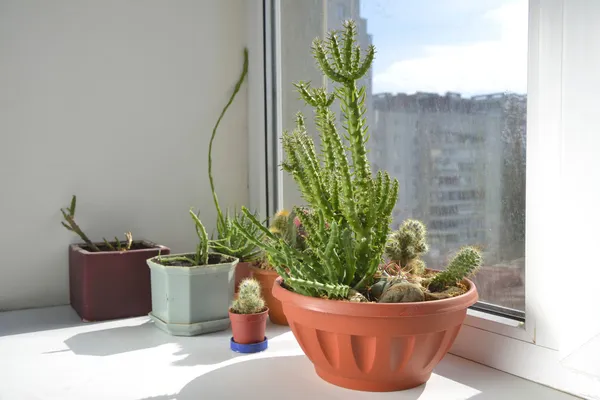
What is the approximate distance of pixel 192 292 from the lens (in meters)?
0.97

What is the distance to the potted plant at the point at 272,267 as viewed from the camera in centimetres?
98

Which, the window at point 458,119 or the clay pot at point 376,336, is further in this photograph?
the window at point 458,119

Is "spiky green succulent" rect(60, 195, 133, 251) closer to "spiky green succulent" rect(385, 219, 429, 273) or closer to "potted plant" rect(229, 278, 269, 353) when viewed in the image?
"potted plant" rect(229, 278, 269, 353)

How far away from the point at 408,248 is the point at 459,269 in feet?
0.29

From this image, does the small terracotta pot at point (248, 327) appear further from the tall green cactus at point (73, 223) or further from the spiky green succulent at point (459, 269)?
the tall green cactus at point (73, 223)

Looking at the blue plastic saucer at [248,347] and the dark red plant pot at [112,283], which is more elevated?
the dark red plant pot at [112,283]

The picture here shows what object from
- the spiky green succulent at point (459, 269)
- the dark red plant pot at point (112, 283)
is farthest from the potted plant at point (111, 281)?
the spiky green succulent at point (459, 269)

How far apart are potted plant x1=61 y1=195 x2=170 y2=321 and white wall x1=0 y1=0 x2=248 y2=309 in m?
0.11

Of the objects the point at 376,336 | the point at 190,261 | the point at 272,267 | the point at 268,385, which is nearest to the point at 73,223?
the point at 190,261

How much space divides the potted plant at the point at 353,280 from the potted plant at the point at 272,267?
0.18m

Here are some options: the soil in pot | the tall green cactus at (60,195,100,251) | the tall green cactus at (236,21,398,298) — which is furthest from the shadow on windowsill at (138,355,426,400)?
the tall green cactus at (60,195,100,251)

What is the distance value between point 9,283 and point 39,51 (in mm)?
487

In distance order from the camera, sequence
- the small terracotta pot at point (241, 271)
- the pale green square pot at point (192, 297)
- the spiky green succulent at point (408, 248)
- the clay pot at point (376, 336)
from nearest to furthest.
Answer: the clay pot at point (376, 336) < the spiky green succulent at point (408, 248) < the pale green square pot at point (192, 297) < the small terracotta pot at point (241, 271)

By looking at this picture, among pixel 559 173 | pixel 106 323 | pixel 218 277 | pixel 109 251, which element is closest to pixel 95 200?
pixel 109 251
